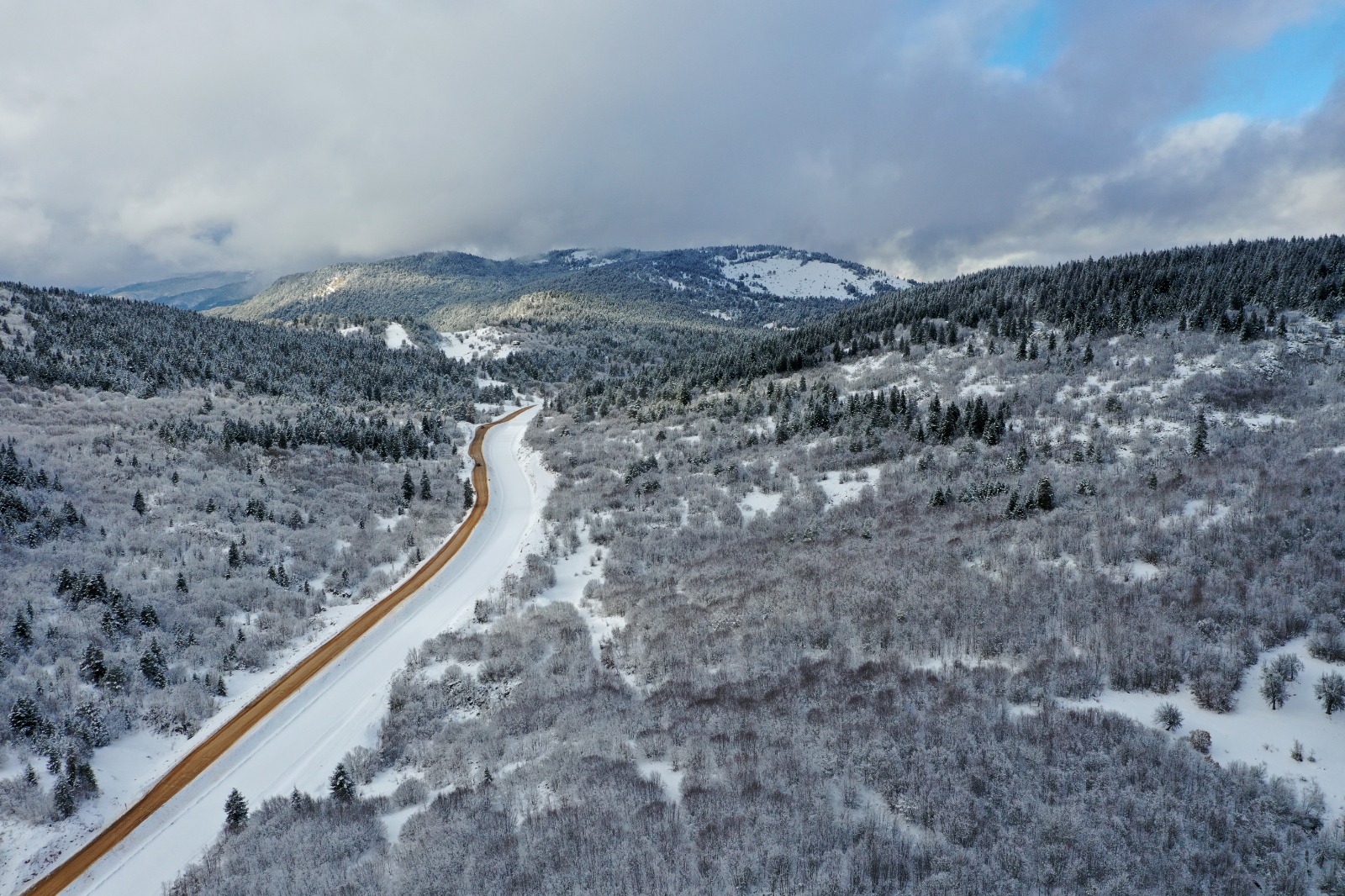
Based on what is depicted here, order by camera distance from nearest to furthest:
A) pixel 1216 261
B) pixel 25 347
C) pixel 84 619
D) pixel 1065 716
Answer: pixel 1065 716 → pixel 84 619 → pixel 25 347 → pixel 1216 261

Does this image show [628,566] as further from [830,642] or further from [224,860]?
[224,860]

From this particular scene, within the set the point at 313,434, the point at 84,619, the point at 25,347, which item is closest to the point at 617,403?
the point at 313,434

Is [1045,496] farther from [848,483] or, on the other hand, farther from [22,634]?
[22,634]

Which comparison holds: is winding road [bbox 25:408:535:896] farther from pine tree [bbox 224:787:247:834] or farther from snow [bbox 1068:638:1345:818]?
snow [bbox 1068:638:1345:818]

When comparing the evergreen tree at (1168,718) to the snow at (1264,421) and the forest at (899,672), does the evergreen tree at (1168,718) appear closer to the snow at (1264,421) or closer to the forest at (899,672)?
the forest at (899,672)

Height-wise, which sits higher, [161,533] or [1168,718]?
[161,533]

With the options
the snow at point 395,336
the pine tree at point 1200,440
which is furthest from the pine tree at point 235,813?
the snow at point 395,336

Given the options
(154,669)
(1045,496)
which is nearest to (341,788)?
(154,669)
